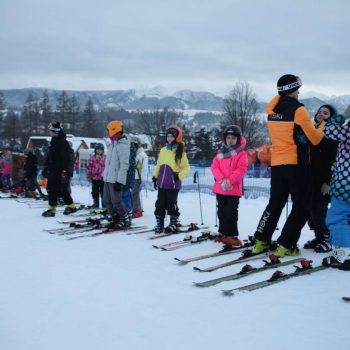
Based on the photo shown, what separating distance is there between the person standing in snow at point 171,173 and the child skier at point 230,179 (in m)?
1.07

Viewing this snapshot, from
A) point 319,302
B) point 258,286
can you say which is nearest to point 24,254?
point 258,286

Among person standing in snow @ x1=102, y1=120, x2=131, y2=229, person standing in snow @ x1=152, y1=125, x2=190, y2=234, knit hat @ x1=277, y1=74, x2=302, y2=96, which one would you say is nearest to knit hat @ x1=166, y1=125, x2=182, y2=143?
person standing in snow @ x1=152, y1=125, x2=190, y2=234

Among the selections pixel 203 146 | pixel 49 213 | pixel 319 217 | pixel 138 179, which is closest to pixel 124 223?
pixel 138 179

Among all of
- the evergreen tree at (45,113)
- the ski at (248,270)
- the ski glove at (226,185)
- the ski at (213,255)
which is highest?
the evergreen tree at (45,113)

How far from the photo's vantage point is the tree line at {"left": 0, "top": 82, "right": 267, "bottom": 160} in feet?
154

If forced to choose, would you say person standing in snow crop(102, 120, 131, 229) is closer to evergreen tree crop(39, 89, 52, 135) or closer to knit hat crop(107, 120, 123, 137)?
knit hat crop(107, 120, 123, 137)

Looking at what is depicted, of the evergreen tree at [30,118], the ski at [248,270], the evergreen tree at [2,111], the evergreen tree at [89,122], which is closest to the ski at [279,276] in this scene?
the ski at [248,270]

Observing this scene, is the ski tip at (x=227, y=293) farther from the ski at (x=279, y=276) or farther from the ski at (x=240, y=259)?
the ski at (x=240, y=259)

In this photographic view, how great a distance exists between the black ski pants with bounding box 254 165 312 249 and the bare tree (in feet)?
135

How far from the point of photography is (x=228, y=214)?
5.84 metres

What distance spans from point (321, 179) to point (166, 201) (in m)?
2.75

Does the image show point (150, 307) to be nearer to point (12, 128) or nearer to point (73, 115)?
point (12, 128)

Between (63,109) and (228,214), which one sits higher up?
(63,109)

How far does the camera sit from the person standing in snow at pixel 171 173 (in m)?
6.89
